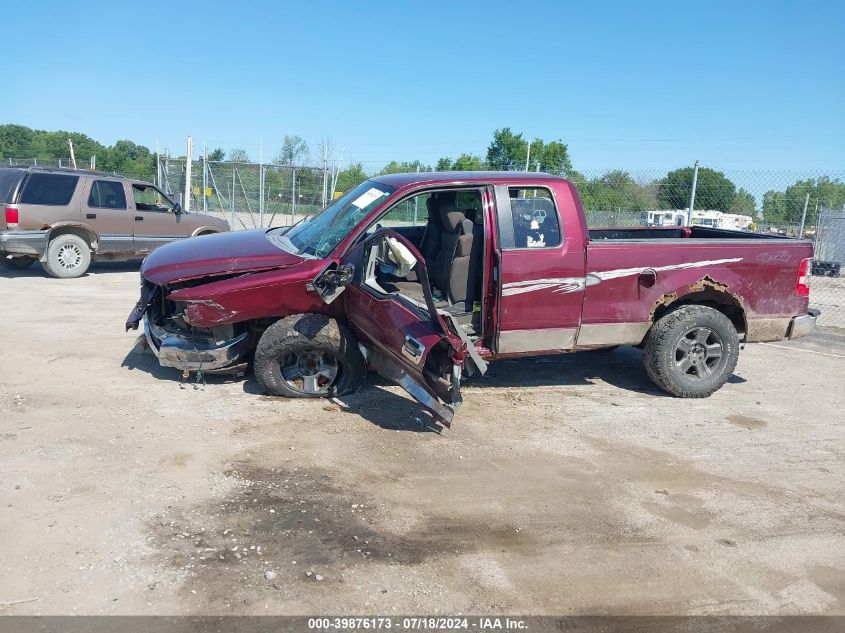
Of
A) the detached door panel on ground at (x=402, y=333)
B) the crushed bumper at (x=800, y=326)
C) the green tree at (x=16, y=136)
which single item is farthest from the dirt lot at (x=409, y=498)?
the green tree at (x=16, y=136)

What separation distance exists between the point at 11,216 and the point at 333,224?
774 cm

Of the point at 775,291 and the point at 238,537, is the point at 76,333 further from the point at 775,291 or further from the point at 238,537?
the point at 775,291

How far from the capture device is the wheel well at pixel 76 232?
12.1 m

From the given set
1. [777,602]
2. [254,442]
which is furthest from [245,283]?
[777,602]

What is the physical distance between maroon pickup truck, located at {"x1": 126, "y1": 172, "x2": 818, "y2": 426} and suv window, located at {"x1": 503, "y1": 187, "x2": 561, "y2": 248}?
0.01 m

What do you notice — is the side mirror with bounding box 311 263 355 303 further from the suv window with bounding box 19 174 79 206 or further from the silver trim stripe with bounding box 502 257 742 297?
the suv window with bounding box 19 174 79 206

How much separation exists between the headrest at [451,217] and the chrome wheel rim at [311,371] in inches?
61.2

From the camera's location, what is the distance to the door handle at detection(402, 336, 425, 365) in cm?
525

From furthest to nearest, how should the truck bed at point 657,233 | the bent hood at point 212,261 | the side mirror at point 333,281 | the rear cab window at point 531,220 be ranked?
the truck bed at point 657,233 < the rear cab window at point 531,220 < the bent hood at point 212,261 < the side mirror at point 333,281

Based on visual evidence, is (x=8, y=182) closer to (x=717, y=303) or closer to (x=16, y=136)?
(x=717, y=303)

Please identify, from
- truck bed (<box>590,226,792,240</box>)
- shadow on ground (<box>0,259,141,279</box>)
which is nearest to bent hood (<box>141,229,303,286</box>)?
truck bed (<box>590,226,792,240</box>)

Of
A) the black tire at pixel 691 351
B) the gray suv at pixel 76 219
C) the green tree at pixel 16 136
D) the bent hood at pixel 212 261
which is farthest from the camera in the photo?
the green tree at pixel 16 136

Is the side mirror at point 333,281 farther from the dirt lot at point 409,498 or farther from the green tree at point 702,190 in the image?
the green tree at point 702,190

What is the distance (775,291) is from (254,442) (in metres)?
4.90
